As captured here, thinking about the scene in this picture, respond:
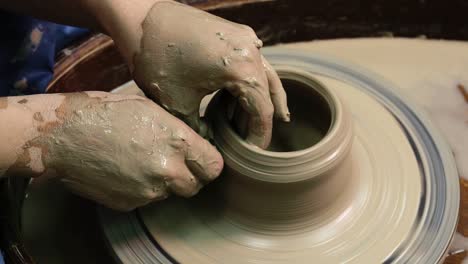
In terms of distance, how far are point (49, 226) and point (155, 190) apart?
47 centimetres

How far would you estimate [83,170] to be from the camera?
3.88 ft

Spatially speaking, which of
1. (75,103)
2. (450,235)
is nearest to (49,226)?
(75,103)

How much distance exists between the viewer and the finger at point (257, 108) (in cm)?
122

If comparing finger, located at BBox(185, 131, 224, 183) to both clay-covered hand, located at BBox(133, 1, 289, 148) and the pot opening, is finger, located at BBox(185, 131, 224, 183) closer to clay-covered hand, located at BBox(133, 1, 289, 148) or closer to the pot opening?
clay-covered hand, located at BBox(133, 1, 289, 148)

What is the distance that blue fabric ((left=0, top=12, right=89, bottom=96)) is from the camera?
1.60 meters

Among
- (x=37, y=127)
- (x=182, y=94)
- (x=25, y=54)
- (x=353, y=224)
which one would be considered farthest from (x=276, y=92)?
(x=25, y=54)

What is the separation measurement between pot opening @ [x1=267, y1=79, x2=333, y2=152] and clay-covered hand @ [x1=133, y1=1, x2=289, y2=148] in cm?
11

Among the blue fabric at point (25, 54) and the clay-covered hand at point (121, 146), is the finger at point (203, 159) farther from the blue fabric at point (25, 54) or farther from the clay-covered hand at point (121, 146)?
the blue fabric at point (25, 54)

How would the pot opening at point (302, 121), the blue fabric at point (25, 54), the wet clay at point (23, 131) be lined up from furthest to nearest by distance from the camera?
the blue fabric at point (25, 54)
the pot opening at point (302, 121)
the wet clay at point (23, 131)

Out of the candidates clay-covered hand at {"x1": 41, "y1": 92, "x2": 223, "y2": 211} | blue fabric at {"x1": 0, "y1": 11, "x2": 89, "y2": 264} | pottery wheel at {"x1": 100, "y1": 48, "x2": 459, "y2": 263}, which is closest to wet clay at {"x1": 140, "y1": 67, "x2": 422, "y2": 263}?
pottery wheel at {"x1": 100, "y1": 48, "x2": 459, "y2": 263}

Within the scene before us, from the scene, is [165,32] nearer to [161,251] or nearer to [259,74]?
[259,74]

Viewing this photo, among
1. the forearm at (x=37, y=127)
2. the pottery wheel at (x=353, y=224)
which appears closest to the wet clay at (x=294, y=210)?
the pottery wheel at (x=353, y=224)

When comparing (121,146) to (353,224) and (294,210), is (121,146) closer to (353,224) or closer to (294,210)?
(294,210)

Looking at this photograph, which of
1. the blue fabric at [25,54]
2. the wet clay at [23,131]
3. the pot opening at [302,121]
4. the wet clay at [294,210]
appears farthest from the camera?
the blue fabric at [25,54]
